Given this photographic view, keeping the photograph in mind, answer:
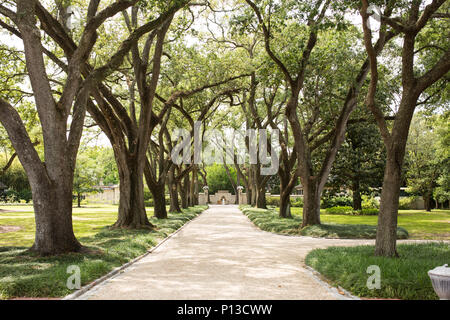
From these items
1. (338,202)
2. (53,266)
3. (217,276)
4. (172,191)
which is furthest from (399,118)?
(338,202)

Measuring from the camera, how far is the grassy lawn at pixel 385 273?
5.92m

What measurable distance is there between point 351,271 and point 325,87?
1179 cm

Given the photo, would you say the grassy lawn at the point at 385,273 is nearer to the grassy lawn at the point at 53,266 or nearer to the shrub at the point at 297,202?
the grassy lawn at the point at 53,266

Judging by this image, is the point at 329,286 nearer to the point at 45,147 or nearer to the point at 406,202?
the point at 45,147

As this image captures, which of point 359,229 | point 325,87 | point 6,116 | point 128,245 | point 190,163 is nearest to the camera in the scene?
point 6,116

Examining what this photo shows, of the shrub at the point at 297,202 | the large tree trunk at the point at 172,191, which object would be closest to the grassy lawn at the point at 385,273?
the large tree trunk at the point at 172,191

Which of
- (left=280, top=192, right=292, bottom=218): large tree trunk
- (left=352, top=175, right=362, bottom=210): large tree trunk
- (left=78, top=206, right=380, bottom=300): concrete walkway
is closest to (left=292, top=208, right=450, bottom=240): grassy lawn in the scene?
(left=280, top=192, right=292, bottom=218): large tree trunk

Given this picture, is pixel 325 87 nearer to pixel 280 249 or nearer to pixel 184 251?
pixel 280 249

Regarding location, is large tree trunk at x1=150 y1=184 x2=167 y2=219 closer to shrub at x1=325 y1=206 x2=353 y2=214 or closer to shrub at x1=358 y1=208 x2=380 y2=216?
shrub at x1=358 y1=208 x2=380 y2=216

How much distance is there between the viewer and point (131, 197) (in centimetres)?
1585

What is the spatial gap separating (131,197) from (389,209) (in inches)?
408

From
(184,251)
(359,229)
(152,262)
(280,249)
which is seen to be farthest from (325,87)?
(152,262)

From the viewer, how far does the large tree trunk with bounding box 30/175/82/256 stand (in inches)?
341
